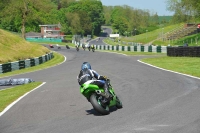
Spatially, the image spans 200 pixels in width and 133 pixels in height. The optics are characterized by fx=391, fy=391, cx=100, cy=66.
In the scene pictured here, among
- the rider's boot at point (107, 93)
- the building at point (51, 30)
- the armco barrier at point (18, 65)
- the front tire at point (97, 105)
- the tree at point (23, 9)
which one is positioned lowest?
the armco barrier at point (18, 65)

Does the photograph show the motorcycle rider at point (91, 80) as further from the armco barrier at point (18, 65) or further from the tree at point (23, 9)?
the tree at point (23, 9)

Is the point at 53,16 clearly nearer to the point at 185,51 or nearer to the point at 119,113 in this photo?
the point at 185,51

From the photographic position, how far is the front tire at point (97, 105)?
962cm

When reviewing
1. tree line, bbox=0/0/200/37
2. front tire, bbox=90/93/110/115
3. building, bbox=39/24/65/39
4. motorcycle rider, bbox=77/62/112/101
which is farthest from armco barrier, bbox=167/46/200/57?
building, bbox=39/24/65/39

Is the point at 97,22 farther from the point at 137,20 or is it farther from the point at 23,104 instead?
the point at 23,104

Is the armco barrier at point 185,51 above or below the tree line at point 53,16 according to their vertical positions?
below

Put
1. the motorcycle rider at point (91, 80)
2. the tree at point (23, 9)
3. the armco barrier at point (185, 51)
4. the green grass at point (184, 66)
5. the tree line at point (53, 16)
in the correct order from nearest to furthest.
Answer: the motorcycle rider at point (91, 80)
the green grass at point (184, 66)
the armco barrier at point (185, 51)
the tree at point (23, 9)
the tree line at point (53, 16)

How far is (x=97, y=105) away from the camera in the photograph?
9.69 meters

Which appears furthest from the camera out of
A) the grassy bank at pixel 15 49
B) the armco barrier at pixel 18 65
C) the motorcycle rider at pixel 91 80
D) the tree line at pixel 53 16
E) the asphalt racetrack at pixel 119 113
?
the tree line at pixel 53 16

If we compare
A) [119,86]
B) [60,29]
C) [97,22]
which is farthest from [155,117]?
[97,22]

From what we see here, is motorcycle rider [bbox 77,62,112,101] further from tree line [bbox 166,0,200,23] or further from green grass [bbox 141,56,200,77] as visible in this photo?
tree line [bbox 166,0,200,23]

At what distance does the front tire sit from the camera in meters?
9.62

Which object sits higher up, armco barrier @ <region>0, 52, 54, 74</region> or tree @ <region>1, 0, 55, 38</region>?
tree @ <region>1, 0, 55, 38</region>

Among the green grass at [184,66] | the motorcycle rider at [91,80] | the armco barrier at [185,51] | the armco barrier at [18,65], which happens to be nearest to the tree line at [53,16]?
the armco barrier at [18,65]
